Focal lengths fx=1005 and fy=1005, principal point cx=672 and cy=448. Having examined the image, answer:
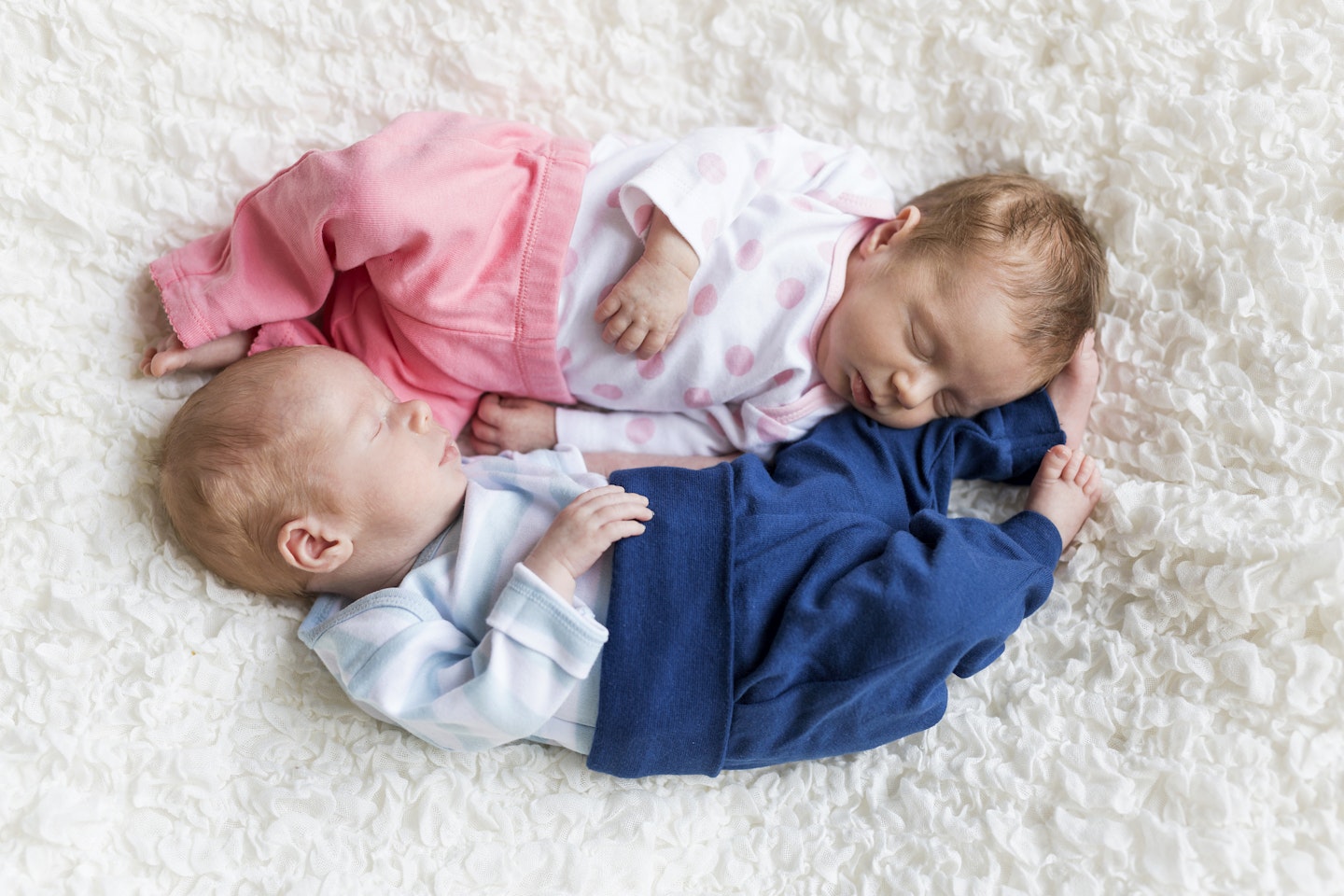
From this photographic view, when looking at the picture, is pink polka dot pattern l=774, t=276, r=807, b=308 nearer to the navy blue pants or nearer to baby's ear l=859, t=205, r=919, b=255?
baby's ear l=859, t=205, r=919, b=255

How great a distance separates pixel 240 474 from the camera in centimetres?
142

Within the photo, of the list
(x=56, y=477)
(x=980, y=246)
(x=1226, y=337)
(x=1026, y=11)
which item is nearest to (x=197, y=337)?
(x=56, y=477)

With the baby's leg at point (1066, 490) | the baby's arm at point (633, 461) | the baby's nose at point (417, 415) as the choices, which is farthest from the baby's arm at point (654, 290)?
the baby's leg at point (1066, 490)

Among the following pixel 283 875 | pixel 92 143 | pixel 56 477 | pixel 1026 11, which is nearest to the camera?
pixel 283 875

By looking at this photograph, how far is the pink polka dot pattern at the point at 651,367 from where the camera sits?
1694 mm

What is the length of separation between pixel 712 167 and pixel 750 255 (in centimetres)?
16

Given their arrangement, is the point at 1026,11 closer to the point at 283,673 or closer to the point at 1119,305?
the point at 1119,305

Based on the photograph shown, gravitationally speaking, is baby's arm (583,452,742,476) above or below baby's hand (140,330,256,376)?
below

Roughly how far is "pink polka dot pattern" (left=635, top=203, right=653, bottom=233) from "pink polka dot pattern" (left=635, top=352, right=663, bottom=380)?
8.2 inches

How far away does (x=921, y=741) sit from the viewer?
1.55m

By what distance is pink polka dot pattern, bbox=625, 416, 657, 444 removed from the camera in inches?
69.9

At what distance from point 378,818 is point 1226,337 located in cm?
149

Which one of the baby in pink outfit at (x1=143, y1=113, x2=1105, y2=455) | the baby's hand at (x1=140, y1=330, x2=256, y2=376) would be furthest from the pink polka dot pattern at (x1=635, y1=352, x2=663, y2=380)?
the baby's hand at (x1=140, y1=330, x2=256, y2=376)

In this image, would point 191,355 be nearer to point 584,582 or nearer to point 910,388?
point 584,582
